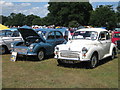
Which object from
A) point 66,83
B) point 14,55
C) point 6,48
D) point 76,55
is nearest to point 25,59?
point 14,55

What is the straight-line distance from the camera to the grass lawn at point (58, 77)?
5605 millimetres

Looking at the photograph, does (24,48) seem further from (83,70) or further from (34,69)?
(83,70)

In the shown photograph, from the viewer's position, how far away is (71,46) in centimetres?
777

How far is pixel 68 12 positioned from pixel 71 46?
162 feet

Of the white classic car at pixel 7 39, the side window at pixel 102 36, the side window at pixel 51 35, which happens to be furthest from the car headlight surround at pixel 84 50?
the white classic car at pixel 7 39

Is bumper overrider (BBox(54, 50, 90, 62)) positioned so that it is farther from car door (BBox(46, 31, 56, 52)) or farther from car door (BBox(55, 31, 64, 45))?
Result: car door (BBox(55, 31, 64, 45))

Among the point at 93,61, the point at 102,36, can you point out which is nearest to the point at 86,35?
the point at 102,36

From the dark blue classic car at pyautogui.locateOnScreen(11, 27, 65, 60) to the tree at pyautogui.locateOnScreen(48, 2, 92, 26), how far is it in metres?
44.1

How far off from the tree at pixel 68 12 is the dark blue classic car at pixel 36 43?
145ft

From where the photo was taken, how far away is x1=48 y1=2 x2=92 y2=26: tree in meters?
54.8

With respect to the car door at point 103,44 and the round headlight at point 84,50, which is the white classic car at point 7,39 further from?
the round headlight at point 84,50

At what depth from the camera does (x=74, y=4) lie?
54.9m

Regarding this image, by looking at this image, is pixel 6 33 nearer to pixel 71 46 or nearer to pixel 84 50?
pixel 71 46

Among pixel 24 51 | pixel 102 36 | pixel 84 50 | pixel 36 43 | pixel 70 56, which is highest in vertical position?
pixel 102 36
